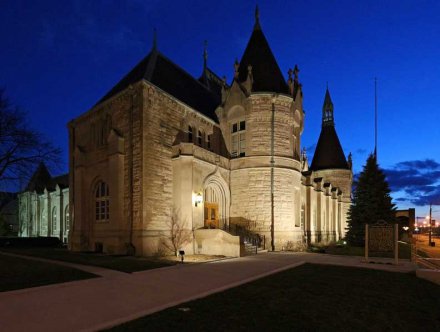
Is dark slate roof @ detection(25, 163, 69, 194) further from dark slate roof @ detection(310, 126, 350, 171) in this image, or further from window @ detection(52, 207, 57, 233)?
dark slate roof @ detection(310, 126, 350, 171)

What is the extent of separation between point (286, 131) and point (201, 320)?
2050 cm

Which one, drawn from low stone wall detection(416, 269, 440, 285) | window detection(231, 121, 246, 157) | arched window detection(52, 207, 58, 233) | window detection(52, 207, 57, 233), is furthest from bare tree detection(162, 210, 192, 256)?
window detection(52, 207, 57, 233)

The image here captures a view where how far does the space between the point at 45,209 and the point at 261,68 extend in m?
32.8

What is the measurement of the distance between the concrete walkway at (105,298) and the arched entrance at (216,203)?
1098cm

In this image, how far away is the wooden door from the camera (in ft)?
75.7

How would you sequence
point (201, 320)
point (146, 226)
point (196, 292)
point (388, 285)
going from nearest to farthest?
1. point (201, 320)
2. point (196, 292)
3. point (388, 285)
4. point (146, 226)

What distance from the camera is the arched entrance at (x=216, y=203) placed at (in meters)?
23.1

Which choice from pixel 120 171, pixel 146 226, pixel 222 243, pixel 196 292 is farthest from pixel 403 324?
pixel 120 171

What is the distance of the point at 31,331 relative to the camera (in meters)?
5.46

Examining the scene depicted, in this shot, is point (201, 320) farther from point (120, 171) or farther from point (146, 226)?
point (120, 171)

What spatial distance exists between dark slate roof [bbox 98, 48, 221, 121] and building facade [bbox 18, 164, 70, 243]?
758 inches

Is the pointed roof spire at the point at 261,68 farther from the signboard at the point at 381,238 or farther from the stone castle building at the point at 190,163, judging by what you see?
the signboard at the point at 381,238

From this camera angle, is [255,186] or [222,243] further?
[255,186]

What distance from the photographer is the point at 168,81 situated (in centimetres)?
2344
